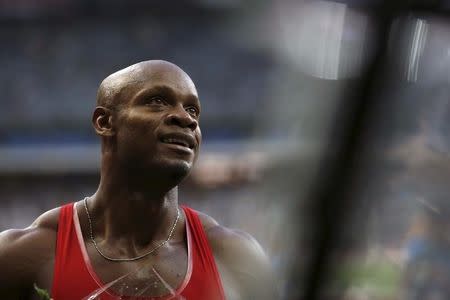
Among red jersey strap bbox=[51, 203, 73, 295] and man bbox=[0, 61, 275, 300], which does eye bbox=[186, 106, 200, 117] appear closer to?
man bbox=[0, 61, 275, 300]

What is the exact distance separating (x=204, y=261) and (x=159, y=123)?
12.7 inches

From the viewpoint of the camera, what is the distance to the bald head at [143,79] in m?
1.69

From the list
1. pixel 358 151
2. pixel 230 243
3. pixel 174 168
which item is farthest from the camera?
pixel 230 243

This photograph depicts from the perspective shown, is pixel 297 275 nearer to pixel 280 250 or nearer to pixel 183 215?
pixel 280 250

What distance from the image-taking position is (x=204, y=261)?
1714mm

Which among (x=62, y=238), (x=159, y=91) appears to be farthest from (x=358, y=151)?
(x=62, y=238)

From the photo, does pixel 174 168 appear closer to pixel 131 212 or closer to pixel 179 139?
pixel 179 139

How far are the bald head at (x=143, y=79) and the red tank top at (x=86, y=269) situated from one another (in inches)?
11.3

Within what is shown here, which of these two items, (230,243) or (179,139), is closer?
(179,139)

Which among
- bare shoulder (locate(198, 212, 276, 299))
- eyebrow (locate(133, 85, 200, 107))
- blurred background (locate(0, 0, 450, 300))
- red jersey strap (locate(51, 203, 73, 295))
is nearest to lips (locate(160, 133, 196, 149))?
eyebrow (locate(133, 85, 200, 107))

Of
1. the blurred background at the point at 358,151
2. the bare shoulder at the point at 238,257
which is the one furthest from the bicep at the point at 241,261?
the blurred background at the point at 358,151

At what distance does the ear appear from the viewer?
1750mm

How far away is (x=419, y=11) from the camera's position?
0.30 meters

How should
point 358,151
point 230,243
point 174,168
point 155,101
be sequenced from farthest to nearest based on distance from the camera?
point 230,243 → point 155,101 → point 174,168 → point 358,151
